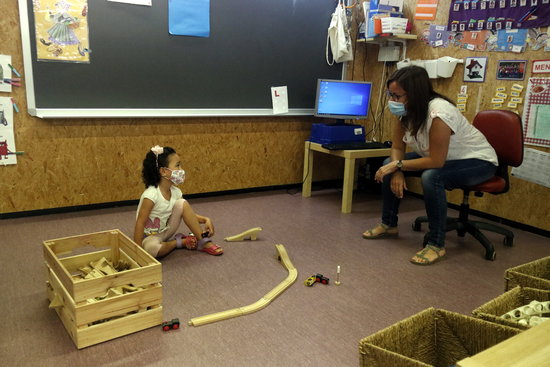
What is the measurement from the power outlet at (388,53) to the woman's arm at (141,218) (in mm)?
2862

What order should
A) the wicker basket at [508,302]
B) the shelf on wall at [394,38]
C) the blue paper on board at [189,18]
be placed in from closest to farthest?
the wicker basket at [508,302] → the blue paper on board at [189,18] → the shelf on wall at [394,38]

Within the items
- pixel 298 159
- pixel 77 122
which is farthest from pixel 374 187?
pixel 77 122

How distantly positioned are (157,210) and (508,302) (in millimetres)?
1926

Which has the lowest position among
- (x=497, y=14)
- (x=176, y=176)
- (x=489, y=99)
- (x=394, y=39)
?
(x=176, y=176)

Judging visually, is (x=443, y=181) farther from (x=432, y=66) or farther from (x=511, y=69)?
(x=432, y=66)

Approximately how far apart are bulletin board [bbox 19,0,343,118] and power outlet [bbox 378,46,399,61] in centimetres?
44

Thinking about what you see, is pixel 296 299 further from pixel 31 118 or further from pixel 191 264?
pixel 31 118

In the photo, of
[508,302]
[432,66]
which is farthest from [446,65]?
[508,302]

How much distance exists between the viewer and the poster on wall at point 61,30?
3.16m

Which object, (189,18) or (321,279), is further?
(189,18)

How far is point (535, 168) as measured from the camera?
328 cm

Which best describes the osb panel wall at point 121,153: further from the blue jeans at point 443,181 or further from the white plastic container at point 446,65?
the blue jeans at point 443,181

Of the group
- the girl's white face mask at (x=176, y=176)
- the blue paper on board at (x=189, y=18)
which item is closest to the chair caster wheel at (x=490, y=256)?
the girl's white face mask at (x=176, y=176)

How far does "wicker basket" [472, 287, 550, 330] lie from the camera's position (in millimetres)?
1255
